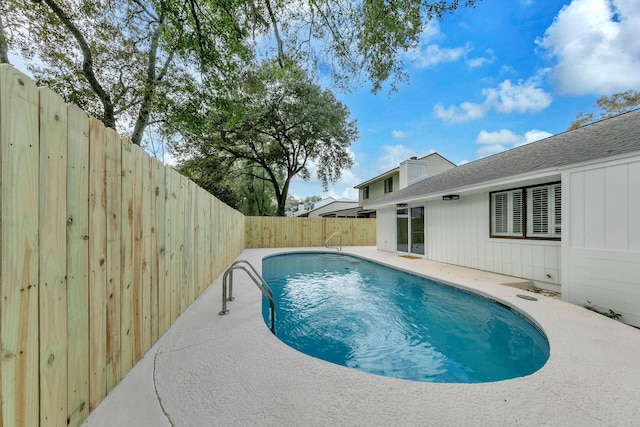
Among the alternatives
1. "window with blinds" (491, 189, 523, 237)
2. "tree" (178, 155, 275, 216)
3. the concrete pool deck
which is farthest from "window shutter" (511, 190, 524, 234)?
"tree" (178, 155, 275, 216)

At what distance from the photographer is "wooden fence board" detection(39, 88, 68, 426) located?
1.26m

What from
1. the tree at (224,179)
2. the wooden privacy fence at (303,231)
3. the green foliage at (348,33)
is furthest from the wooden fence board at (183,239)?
the tree at (224,179)

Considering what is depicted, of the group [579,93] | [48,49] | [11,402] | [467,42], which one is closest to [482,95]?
[467,42]

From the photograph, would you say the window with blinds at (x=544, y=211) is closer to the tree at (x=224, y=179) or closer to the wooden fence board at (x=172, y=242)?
the wooden fence board at (x=172, y=242)

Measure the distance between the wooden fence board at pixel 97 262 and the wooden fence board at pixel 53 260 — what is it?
223mm

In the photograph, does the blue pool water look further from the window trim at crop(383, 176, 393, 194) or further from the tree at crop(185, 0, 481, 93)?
the window trim at crop(383, 176, 393, 194)

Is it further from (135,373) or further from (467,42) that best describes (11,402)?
(467,42)

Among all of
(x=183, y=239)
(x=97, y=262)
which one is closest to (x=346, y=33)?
(x=183, y=239)

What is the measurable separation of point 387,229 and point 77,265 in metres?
11.7

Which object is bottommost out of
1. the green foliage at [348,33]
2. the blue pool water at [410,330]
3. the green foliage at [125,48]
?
the blue pool water at [410,330]

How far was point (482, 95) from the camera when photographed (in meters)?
12.4

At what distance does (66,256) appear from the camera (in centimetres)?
141

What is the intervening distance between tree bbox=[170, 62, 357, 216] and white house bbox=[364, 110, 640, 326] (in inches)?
334

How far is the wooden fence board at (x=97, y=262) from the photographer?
1.62 meters
